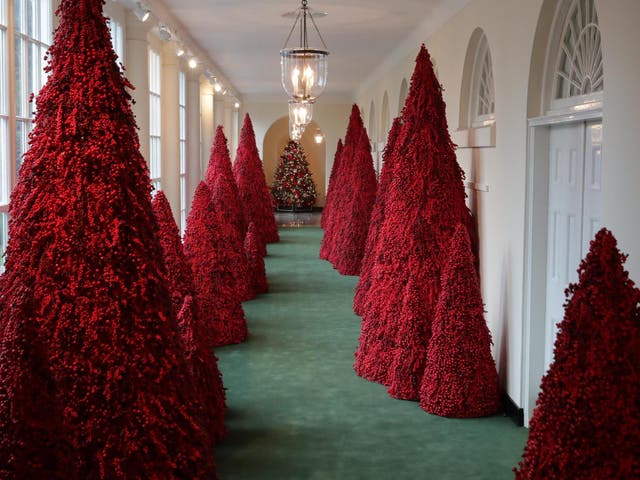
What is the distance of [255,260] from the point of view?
431 inches

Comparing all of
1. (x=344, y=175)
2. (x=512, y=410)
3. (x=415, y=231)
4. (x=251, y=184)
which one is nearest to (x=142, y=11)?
(x=415, y=231)

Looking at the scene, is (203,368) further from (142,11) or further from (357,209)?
(357,209)

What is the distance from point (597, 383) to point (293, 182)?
25.1 m

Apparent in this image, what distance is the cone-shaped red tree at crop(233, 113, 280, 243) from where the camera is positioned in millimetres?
15336

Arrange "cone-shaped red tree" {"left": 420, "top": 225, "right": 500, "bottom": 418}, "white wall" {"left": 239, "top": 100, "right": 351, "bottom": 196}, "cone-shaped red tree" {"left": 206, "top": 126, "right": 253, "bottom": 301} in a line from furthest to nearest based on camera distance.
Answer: "white wall" {"left": 239, "top": 100, "right": 351, "bottom": 196} < "cone-shaped red tree" {"left": 206, "top": 126, "right": 253, "bottom": 301} < "cone-shaped red tree" {"left": 420, "top": 225, "right": 500, "bottom": 418}

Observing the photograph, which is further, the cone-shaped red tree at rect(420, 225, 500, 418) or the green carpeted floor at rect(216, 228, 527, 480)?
the cone-shaped red tree at rect(420, 225, 500, 418)

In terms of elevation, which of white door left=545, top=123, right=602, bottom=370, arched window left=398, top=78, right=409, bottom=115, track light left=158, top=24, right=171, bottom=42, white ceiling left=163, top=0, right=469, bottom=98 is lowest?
white door left=545, top=123, right=602, bottom=370

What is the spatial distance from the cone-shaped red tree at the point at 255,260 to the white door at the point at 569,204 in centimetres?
558

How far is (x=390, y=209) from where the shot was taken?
6762 millimetres

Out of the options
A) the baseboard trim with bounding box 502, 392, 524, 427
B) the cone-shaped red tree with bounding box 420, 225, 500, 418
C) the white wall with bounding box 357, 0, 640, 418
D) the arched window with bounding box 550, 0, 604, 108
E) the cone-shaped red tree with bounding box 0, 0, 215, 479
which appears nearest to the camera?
the cone-shaped red tree with bounding box 0, 0, 215, 479

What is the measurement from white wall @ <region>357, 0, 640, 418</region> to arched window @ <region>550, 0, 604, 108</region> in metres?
0.22

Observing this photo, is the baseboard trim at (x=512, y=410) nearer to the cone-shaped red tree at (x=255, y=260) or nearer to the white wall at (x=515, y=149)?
the white wall at (x=515, y=149)

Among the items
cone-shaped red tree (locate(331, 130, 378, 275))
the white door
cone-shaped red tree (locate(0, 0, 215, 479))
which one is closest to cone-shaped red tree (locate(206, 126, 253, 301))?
cone-shaped red tree (locate(331, 130, 378, 275))

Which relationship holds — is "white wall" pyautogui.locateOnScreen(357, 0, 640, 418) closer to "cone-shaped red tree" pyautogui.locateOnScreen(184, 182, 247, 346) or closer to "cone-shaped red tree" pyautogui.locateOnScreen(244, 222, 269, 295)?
"cone-shaped red tree" pyautogui.locateOnScreen(184, 182, 247, 346)
